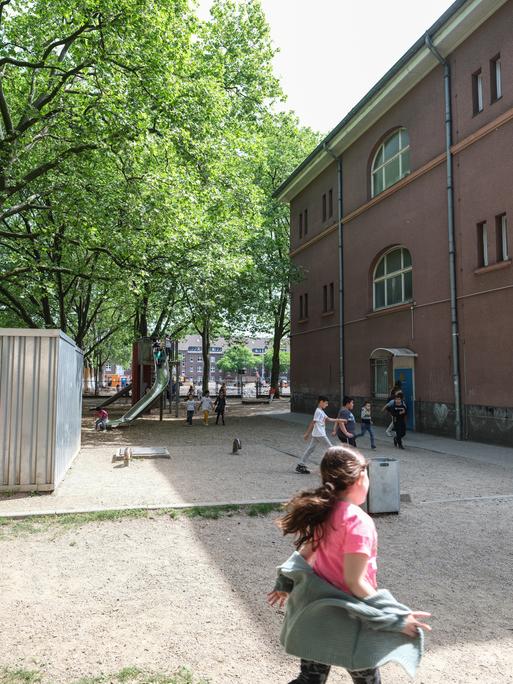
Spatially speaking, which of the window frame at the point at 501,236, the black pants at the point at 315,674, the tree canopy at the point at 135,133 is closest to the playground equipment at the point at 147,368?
the tree canopy at the point at 135,133

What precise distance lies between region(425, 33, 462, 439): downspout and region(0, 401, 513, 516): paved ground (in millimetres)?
1416

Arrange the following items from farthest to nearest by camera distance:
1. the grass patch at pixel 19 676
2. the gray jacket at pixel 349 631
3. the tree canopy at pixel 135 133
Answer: the tree canopy at pixel 135 133
the grass patch at pixel 19 676
the gray jacket at pixel 349 631

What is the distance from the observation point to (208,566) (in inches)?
210

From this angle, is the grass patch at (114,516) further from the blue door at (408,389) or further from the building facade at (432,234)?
the blue door at (408,389)

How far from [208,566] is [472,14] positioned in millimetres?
17151

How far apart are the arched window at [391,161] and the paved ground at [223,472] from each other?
10.2m

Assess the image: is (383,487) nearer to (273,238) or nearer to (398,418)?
(398,418)

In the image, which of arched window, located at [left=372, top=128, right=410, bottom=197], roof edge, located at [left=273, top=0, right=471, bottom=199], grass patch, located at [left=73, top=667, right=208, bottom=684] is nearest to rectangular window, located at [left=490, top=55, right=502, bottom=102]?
roof edge, located at [left=273, top=0, right=471, bottom=199]

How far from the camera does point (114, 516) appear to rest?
7152mm

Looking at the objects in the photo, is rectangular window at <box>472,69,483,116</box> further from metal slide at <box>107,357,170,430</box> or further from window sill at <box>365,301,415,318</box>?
metal slide at <box>107,357,170,430</box>

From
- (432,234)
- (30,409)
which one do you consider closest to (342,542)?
(30,409)

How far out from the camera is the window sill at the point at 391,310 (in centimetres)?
1912

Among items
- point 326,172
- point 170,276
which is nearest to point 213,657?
point 170,276

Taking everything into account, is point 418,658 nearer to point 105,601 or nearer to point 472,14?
point 105,601
